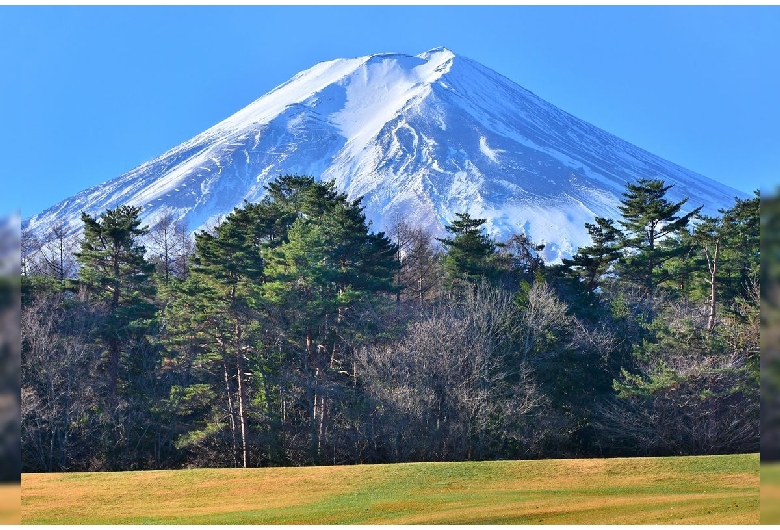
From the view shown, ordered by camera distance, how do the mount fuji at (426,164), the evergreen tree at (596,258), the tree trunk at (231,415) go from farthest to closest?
1. the mount fuji at (426,164)
2. the evergreen tree at (596,258)
3. the tree trunk at (231,415)

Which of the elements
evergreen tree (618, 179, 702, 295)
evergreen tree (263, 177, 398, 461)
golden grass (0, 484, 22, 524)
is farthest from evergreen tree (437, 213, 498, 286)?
golden grass (0, 484, 22, 524)

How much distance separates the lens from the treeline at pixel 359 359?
80.3 ft

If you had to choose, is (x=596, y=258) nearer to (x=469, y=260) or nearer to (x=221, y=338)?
(x=469, y=260)

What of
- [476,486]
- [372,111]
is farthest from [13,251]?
[372,111]

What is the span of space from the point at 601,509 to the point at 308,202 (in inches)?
810

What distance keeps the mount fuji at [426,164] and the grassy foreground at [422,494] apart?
7513cm

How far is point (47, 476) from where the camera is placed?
65.7ft

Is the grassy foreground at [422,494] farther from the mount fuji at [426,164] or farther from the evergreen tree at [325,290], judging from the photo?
the mount fuji at [426,164]

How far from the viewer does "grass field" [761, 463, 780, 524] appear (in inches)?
109

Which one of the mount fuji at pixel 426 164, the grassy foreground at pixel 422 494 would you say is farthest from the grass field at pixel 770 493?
the mount fuji at pixel 426 164

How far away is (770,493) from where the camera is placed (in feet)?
9.38

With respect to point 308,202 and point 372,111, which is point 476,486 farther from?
point 372,111

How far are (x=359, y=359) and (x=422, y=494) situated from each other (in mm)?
9842

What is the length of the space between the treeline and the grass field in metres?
20.8
